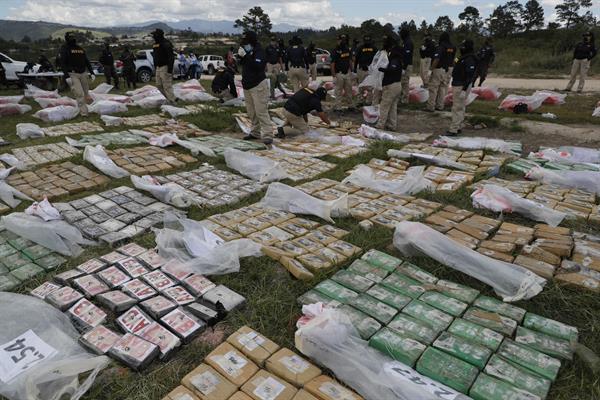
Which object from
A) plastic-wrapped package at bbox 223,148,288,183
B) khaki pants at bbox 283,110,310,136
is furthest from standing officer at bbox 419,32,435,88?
plastic-wrapped package at bbox 223,148,288,183

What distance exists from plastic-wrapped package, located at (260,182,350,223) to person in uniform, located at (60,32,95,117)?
6198 mm

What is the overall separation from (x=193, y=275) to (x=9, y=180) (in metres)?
3.51

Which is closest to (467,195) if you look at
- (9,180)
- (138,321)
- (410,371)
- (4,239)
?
(410,371)

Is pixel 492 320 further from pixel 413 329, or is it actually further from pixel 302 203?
pixel 302 203

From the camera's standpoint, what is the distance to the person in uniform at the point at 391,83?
713 cm

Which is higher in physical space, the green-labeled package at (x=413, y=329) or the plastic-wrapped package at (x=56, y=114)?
the plastic-wrapped package at (x=56, y=114)

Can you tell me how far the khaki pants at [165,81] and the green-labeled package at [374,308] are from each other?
800cm

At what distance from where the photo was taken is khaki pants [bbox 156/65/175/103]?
8922mm

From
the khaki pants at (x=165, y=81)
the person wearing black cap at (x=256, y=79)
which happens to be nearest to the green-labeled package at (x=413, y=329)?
the person wearing black cap at (x=256, y=79)

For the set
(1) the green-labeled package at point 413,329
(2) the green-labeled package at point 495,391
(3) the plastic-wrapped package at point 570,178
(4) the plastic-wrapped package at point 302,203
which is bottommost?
(2) the green-labeled package at point 495,391

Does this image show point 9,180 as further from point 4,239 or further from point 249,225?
point 249,225

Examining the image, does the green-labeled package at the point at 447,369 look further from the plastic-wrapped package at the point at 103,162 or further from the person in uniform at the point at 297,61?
the person in uniform at the point at 297,61

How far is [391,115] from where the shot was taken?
7777 millimetres

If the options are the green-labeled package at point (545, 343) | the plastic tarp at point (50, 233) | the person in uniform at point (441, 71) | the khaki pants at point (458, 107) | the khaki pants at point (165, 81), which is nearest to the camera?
the green-labeled package at point (545, 343)
